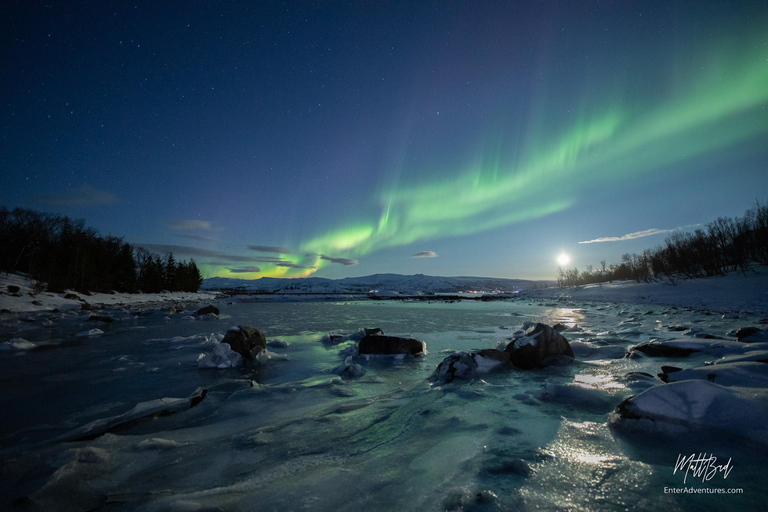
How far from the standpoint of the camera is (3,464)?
2361 millimetres

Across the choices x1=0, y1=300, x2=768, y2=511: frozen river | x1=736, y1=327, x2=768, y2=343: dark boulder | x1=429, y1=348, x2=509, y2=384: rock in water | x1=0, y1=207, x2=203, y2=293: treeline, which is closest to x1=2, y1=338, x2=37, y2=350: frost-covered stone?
x1=0, y1=300, x2=768, y2=511: frozen river

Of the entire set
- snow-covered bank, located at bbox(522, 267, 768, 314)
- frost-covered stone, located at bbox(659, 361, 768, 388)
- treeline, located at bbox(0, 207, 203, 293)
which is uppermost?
treeline, located at bbox(0, 207, 203, 293)

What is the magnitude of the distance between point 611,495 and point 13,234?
66.8 meters

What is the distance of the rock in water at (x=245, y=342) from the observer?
648cm

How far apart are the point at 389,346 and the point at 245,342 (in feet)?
11.3

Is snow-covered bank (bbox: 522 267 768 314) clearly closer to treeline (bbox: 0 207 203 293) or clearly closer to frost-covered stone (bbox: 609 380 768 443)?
frost-covered stone (bbox: 609 380 768 443)

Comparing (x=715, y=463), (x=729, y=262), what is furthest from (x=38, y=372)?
(x=729, y=262)

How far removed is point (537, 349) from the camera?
213 inches

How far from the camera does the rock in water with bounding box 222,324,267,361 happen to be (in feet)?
21.2

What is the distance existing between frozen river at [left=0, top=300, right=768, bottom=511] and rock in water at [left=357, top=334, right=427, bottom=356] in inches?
72.8

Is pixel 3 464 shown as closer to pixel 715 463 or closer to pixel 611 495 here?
pixel 611 495

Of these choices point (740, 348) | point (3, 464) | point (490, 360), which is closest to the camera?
point (3, 464)

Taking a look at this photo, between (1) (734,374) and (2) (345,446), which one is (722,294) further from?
(2) (345,446)
